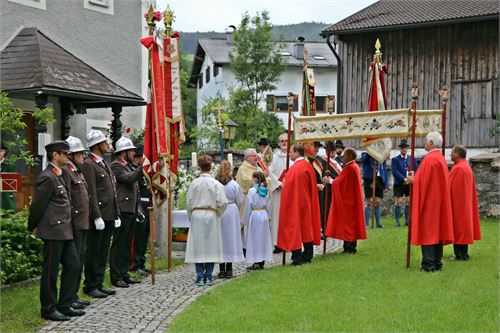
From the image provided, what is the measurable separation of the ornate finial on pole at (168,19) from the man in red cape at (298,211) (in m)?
2.76

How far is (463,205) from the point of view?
1140 cm

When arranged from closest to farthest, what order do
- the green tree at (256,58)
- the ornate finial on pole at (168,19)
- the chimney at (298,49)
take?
the ornate finial on pole at (168,19), the green tree at (256,58), the chimney at (298,49)

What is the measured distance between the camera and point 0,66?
52.0 feet

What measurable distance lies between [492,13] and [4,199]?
48.4ft

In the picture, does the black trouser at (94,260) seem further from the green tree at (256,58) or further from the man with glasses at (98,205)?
the green tree at (256,58)

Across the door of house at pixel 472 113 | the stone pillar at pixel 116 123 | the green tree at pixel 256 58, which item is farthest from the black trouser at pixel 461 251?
the green tree at pixel 256 58

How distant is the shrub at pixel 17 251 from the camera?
9.96 meters

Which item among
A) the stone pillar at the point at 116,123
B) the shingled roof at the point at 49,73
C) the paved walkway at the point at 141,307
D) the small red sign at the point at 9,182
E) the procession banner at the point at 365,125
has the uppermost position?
the shingled roof at the point at 49,73

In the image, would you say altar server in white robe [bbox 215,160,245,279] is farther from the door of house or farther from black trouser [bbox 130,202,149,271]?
the door of house

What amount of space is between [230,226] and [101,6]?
31.9 feet

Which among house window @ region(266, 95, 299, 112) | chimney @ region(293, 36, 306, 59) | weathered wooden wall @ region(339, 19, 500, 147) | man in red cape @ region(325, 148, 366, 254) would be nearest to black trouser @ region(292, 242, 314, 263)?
man in red cape @ region(325, 148, 366, 254)

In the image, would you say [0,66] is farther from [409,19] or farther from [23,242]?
[409,19]

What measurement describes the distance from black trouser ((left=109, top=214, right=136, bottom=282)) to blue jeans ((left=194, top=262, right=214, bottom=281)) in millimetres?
1038

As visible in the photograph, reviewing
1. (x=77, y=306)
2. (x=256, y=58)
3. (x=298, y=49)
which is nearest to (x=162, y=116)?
(x=77, y=306)
